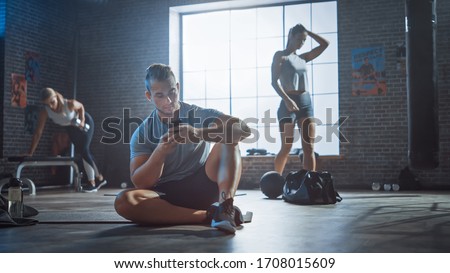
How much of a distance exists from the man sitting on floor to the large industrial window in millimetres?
4385

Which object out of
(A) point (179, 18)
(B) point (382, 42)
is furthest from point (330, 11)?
(A) point (179, 18)

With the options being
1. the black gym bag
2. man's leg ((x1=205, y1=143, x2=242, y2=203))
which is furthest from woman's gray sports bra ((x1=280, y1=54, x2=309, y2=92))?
man's leg ((x1=205, y1=143, x2=242, y2=203))

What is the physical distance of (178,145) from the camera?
8.57ft

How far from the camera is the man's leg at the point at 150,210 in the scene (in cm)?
259

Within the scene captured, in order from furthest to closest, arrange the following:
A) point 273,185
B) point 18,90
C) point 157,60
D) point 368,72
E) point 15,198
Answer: point 157,60 < point 18,90 < point 368,72 < point 273,185 < point 15,198

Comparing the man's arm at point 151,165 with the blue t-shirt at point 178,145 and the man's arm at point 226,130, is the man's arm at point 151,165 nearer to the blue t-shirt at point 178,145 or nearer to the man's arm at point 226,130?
the blue t-shirt at point 178,145

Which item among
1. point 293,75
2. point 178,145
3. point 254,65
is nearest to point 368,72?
point 254,65

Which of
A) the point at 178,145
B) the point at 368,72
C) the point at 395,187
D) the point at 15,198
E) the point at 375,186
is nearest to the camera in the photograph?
the point at 178,145

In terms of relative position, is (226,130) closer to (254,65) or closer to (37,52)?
(254,65)

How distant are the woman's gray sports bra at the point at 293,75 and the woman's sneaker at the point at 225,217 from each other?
2784 millimetres

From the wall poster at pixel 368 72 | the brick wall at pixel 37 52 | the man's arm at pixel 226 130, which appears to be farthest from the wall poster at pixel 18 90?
the man's arm at pixel 226 130

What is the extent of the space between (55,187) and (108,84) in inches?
71.7

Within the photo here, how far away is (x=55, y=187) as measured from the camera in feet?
23.8

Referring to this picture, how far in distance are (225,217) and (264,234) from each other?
213 mm
